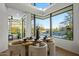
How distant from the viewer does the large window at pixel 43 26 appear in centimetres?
297

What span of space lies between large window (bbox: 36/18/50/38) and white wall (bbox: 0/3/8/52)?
757 millimetres

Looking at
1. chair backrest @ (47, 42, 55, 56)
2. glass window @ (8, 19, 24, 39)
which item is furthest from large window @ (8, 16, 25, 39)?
chair backrest @ (47, 42, 55, 56)

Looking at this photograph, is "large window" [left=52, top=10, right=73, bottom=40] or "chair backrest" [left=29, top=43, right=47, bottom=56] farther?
"large window" [left=52, top=10, right=73, bottom=40]

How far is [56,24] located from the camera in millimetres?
3020

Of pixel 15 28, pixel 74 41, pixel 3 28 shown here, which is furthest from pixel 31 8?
pixel 74 41

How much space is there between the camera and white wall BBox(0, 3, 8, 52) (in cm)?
283

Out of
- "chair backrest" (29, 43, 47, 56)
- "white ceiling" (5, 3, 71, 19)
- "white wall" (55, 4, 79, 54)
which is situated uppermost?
"white ceiling" (5, 3, 71, 19)

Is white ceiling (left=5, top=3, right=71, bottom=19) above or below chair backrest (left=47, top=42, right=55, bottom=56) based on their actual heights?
above

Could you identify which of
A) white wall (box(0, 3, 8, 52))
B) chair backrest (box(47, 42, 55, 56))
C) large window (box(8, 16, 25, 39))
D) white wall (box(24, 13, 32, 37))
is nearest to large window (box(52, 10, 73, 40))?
chair backrest (box(47, 42, 55, 56))

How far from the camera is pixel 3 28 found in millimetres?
2926

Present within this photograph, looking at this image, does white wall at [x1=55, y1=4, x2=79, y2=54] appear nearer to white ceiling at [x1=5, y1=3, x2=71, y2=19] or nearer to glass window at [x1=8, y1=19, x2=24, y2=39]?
white ceiling at [x1=5, y1=3, x2=71, y2=19]

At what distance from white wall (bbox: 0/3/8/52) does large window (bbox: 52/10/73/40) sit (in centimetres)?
113

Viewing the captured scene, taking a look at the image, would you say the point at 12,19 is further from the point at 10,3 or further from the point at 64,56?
the point at 64,56

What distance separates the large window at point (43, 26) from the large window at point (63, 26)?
145 mm
